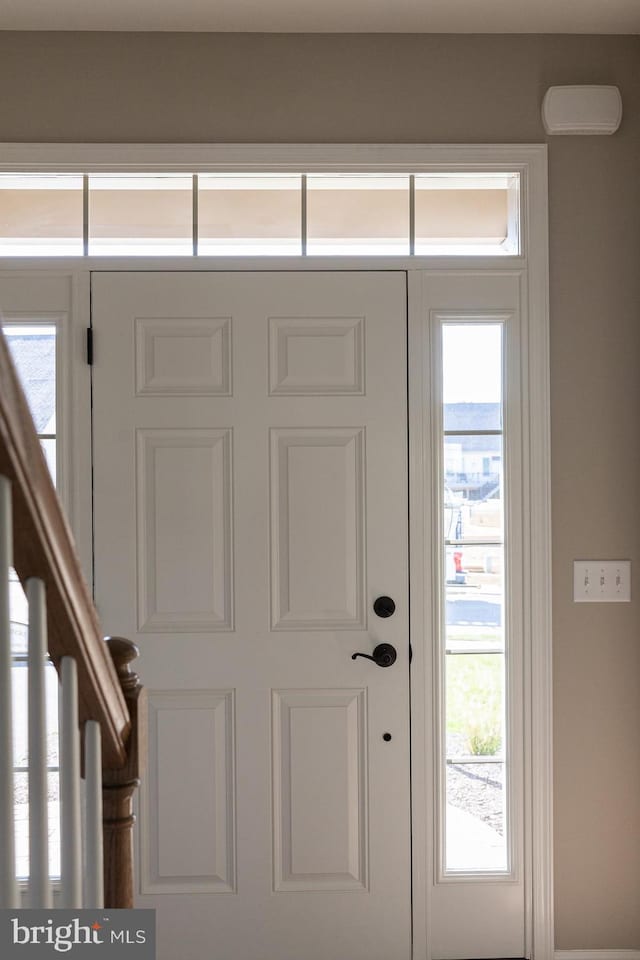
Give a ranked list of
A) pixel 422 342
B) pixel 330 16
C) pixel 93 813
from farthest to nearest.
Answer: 1. pixel 422 342
2. pixel 330 16
3. pixel 93 813

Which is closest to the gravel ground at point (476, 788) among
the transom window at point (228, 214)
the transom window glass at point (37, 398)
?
the transom window glass at point (37, 398)

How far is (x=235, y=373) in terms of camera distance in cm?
239

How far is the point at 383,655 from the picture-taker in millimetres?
2367

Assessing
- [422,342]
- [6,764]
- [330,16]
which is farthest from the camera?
[422,342]

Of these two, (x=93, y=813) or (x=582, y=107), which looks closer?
(x=93, y=813)

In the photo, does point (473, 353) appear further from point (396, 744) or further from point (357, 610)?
point (396, 744)

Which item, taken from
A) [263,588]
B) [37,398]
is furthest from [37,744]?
[37,398]

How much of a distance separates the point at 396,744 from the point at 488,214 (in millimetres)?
1547

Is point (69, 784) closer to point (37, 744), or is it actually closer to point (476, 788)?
point (37, 744)

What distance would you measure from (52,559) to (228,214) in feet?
5.90

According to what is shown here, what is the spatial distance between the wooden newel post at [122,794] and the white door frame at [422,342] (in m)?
1.36

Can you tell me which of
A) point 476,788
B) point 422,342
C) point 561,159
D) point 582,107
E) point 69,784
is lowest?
point 476,788

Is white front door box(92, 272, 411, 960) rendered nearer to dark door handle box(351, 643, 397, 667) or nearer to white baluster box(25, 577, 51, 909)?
dark door handle box(351, 643, 397, 667)

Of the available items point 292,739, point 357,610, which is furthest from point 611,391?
point 292,739
